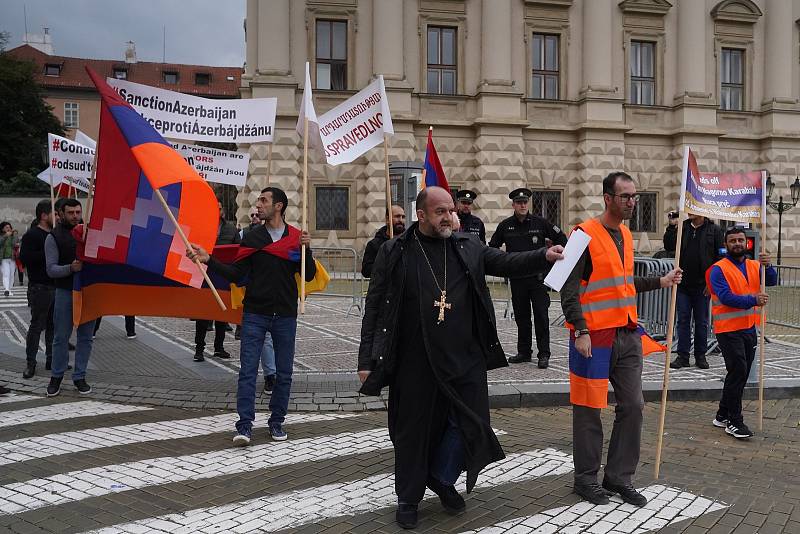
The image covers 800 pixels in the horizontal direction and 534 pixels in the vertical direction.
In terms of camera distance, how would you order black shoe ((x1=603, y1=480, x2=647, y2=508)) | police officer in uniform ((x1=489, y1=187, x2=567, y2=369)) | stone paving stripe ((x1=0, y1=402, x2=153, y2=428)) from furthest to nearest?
1. police officer in uniform ((x1=489, y1=187, x2=567, y2=369))
2. stone paving stripe ((x1=0, y1=402, x2=153, y2=428))
3. black shoe ((x1=603, y1=480, x2=647, y2=508))

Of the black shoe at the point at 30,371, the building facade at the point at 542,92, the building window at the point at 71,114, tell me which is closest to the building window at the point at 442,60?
the building facade at the point at 542,92

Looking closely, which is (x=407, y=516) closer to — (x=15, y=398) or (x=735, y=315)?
(x=735, y=315)

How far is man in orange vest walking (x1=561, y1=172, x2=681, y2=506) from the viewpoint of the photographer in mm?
4695

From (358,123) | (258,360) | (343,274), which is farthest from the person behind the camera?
(343,274)

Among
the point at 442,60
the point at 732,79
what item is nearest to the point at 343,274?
the point at 442,60

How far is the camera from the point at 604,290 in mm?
4738

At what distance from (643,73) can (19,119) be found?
43.0m

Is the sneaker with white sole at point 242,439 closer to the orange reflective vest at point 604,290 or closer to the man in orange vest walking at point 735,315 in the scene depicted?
the orange reflective vest at point 604,290

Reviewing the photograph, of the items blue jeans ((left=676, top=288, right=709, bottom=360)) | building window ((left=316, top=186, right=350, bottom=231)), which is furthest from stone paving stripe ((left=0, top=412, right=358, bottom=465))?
building window ((left=316, top=186, right=350, bottom=231))

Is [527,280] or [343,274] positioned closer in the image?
[527,280]

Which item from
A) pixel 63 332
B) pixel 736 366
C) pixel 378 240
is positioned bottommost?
pixel 736 366

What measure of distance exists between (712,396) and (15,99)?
5490 centimetres

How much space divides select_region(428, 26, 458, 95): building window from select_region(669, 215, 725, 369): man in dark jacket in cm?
1772

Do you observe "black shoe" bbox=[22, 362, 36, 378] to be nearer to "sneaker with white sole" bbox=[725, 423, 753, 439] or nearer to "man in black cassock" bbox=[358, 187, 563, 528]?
"man in black cassock" bbox=[358, 187, 563, 528]
